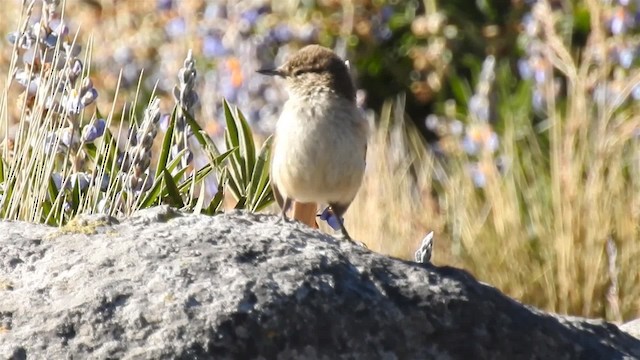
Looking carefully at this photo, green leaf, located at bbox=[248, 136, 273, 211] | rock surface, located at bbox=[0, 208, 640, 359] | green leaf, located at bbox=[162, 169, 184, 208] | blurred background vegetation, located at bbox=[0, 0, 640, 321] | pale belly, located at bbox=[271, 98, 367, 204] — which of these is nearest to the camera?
rock surface, located at bbox=[0, 208, 640, 359]

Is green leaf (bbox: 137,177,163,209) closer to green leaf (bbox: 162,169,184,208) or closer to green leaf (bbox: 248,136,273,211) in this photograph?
green leaf (bbox: 162,169,184,208)

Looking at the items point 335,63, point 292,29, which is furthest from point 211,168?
point 292,29

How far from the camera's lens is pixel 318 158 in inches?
170

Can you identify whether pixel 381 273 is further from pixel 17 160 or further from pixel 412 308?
pixel 17 160

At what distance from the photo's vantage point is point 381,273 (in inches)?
119

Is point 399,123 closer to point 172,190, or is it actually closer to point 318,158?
point 318,158

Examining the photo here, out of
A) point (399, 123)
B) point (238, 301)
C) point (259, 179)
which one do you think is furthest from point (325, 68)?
point (399, 123)

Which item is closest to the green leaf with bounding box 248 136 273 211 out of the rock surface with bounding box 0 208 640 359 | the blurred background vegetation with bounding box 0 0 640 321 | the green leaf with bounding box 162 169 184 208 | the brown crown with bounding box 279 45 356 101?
the blurred background vegetation with bounding box 0 0 640 321

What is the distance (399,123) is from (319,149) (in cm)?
341

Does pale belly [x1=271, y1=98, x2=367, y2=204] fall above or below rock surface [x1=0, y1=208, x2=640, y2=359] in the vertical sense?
above

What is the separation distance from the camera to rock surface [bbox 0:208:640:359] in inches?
108

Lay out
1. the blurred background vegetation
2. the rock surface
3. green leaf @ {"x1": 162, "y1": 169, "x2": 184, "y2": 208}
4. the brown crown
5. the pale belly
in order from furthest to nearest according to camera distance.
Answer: the brown crown < the pale belly < the blurred background vegetation < green leaf @ {"x1": 162, "y1": 169, "x2": 184, "y2": 208} < the rock surface

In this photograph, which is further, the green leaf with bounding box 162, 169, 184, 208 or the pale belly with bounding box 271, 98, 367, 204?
the pale belly with bounding box 271, 98, 367, 204

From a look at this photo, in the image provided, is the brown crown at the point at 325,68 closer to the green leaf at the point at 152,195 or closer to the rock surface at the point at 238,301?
the green leaf at the point at 152,195
